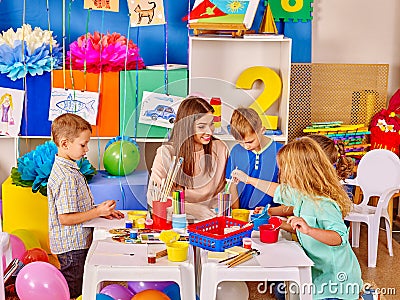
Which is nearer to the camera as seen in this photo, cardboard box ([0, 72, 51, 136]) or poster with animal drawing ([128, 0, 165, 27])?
cardboard box ([0, 72, 51, 136])

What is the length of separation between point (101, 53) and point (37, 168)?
0.73 metres

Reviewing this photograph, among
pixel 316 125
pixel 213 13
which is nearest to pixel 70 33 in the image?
pixel 213 13

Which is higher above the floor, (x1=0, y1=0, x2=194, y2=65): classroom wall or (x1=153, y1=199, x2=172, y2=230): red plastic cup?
(x1=0, y1=0, x2=194, y2=65): classroom wall

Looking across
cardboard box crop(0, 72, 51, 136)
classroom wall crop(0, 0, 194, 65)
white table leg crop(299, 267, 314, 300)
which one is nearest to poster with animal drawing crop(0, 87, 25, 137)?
cardboard box crop(0, 72, 51, 136)

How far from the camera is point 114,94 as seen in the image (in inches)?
144

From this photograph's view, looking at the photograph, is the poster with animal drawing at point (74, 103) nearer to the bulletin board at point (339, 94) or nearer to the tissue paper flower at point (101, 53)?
the tissue paper flower at point (101, 53)

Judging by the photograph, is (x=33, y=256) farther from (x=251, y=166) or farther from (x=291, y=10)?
(x=291, y=10)

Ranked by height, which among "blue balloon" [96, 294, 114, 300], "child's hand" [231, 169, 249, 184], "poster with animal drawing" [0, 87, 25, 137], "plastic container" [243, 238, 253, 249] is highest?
"poster with animal drawing" [0, 87, 25, 137]

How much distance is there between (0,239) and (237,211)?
796 millimetres

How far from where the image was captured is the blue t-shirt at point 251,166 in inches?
91.0

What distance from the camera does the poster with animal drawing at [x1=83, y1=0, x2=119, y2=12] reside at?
3732mm

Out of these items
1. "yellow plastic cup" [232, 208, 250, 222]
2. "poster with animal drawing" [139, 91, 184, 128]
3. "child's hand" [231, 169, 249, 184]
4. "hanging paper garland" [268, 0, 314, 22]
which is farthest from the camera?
"hanging paper garland" [268, 0, 314, 22]

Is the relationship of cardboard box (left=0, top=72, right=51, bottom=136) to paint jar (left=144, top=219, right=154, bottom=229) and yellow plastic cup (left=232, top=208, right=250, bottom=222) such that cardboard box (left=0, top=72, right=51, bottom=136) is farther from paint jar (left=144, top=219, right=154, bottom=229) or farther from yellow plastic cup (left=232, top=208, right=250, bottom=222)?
yellow plastic cup (left=232, top=208, right=250, bottom=222)

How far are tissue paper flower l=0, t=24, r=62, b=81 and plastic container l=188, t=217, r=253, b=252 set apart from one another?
5.48 feet
